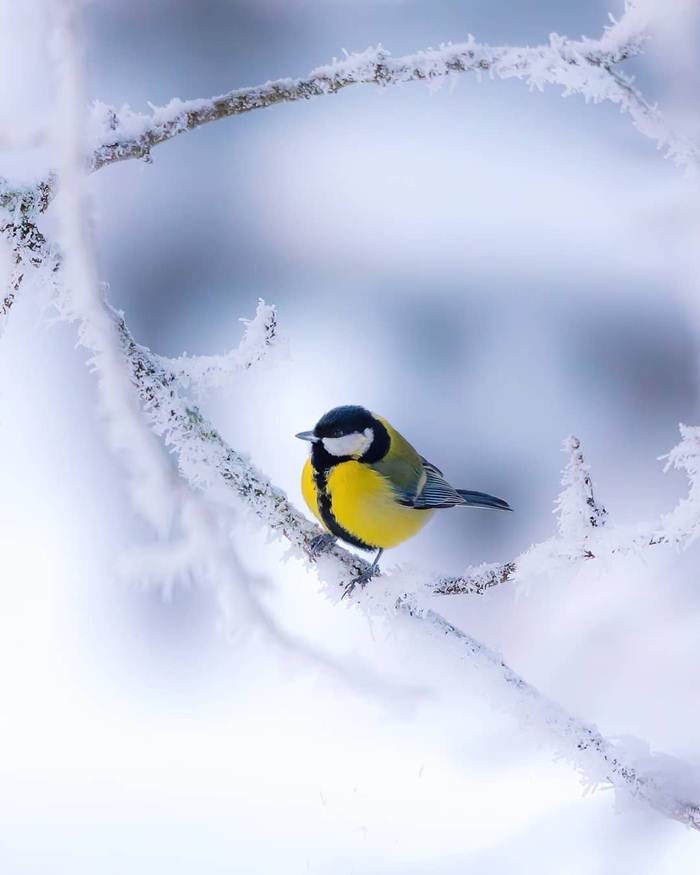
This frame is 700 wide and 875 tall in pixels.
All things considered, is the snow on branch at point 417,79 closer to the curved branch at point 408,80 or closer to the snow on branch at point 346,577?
the curved branch at point 408,80

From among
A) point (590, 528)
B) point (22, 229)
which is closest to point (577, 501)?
point (590, 528)

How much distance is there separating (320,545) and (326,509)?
34 mm

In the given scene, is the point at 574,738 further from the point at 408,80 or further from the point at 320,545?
the point at 408,80

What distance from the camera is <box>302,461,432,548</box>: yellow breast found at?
2.06 ft

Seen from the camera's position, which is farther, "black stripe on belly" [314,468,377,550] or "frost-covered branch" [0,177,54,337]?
"black stripe on belly" [314,468,377,550]

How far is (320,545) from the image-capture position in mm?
607

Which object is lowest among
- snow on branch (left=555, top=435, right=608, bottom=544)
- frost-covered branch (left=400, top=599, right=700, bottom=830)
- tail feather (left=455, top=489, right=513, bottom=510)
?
frost-covered branch (left=400, top=599, right=700, bottom=830)

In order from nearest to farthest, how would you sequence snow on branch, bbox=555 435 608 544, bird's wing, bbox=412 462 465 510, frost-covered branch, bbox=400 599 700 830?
snow on branch, bbox=555 435 608 544 < frost-covered branch, bbox=400 599 700 830 < bird's wing, bbox=412 462 465 510

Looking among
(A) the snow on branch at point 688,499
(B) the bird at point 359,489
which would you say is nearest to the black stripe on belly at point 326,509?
(B) the bird at point 359,489

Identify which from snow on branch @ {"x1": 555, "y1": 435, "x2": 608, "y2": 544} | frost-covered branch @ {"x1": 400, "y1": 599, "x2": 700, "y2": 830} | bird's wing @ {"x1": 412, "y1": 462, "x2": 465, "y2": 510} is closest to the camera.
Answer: snow on branch @ {"x1": 555, "y1": 435, "x2": 608, "y2": 544}

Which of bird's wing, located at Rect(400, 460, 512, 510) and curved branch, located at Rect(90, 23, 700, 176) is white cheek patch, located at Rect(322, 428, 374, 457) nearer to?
bird's wing, located at Rect(400, 460, 512, 510)

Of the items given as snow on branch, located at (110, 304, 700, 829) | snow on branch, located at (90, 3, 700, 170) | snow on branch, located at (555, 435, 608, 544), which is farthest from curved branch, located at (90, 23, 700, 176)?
snow on branch, located at (555, 435, 608, 544)

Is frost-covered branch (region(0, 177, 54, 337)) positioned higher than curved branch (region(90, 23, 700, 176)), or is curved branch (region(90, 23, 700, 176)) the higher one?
curved branch (region(90, 23, 700, 176))

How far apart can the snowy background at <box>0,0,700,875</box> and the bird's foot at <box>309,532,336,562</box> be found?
80 millimetres
